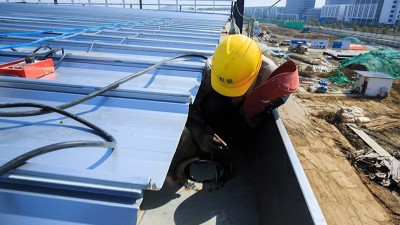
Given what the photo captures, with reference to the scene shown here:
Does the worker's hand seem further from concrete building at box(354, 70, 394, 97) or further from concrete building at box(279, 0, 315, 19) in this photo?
concrete building at box(279, 0, 315, 19)

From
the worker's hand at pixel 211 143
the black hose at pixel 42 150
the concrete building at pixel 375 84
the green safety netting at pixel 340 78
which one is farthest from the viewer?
the green safety netting at pixel 340 78

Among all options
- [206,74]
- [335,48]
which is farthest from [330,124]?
[335,48]

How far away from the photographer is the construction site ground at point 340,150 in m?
5.69

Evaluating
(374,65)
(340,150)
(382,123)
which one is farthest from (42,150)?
(374,65)

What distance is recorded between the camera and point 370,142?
8578mm

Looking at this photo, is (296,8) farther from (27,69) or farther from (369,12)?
(27,69)

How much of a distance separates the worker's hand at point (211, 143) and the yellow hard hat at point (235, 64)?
51cm

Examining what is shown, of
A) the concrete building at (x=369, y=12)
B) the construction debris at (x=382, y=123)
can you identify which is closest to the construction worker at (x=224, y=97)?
the construction debris at (x=382, y=123)

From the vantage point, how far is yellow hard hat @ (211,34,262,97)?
258 centimetres

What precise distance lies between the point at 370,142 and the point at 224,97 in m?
7.89

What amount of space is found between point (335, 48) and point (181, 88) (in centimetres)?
3604

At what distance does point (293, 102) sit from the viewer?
12438mm

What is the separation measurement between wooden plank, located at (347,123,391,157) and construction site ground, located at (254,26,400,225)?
0.62 feet

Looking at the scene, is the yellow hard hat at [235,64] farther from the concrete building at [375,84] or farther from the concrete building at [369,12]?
the concrete building at [369,12]
